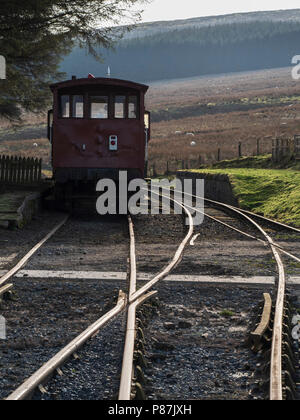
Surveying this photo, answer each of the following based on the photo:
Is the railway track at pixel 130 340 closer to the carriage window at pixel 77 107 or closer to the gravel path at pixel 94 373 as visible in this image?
the gravel path at pixel 94 373

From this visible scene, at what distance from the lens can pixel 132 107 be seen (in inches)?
667

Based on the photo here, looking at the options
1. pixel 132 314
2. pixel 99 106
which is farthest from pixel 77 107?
pixel 132 314

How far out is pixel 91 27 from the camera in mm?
19062

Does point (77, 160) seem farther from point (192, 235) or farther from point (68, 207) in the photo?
point (192, 235)

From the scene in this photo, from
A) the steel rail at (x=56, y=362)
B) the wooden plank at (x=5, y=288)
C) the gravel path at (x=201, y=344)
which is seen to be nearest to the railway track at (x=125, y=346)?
the steel rail at (x=56, y=362)

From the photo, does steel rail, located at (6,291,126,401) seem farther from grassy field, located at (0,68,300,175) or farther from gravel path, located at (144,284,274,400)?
grassy field, located at (0,68,300,175)

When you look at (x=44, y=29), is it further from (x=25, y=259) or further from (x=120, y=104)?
(x=25, y=259)

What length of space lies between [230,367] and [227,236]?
8.88m

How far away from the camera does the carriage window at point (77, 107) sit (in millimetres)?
16781

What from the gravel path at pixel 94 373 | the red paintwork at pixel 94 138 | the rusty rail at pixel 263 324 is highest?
the red paintwork at pixel 94 138

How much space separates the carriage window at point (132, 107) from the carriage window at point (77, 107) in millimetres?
1313

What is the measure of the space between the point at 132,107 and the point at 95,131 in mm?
1251

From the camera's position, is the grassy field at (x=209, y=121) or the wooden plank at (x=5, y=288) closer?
the wooden plank at (x=5, y=288)
